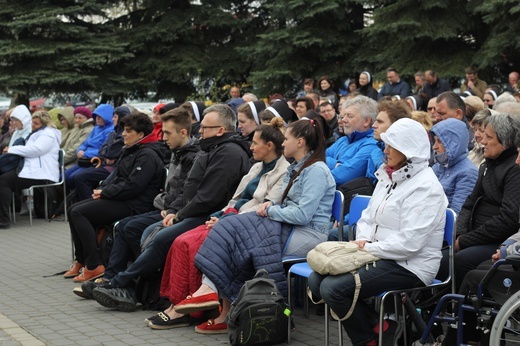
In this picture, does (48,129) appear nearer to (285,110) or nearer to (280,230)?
(285,110)

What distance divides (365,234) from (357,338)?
0.74m

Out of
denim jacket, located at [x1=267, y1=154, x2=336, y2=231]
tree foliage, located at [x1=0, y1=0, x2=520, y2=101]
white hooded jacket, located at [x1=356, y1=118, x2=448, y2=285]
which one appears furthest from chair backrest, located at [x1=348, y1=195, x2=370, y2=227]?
tree foliage, located at [x1=0, y1=0, x2=520, y2=101]

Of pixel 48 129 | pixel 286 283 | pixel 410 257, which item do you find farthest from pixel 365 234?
pixel 48 129

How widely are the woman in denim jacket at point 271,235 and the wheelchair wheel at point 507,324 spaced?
2.05 m

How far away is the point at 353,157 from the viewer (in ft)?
27.4

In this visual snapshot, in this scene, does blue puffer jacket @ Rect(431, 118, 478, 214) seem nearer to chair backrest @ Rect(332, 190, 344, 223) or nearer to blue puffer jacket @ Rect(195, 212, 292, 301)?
chair backrest @ Rect(332, 190, 344, 223)

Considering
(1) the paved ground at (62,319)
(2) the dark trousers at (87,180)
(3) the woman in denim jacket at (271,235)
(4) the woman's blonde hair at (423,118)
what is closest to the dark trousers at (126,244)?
(1) the paved ground at (62,319)

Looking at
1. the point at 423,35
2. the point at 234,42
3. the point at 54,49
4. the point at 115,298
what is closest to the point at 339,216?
the point at 115,298

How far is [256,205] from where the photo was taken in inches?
301

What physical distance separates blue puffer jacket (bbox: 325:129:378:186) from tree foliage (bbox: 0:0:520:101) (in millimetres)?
9519

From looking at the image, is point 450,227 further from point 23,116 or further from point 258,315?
point 23,116

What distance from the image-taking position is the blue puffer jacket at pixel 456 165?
707cm

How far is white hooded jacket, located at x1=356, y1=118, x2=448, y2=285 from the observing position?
591 cm

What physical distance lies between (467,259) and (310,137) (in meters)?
1.66
